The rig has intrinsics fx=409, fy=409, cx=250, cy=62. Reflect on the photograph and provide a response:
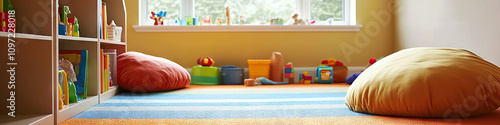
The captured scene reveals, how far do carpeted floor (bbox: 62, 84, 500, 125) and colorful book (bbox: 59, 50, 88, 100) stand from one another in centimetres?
10

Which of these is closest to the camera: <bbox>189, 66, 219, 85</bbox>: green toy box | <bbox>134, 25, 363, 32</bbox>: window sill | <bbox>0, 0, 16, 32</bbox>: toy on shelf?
<bbox>0, 0, 16, 32</bbox>: toy on shelf

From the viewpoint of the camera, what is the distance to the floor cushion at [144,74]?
8.14 feet

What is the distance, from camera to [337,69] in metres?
3.48

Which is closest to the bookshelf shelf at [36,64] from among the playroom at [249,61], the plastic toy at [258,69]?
the playroom at [249,61]

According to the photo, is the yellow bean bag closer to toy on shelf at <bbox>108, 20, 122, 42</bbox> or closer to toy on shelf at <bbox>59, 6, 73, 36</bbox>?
toy on shelf at <bbox>59, 6, 73, 36</bbox>

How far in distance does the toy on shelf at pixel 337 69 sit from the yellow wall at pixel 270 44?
17 cm

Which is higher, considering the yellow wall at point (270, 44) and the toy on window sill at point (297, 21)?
the toy on window sill at point (297, 21)

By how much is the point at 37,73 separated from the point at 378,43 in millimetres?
2981

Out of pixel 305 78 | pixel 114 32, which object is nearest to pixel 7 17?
pixel 114 32

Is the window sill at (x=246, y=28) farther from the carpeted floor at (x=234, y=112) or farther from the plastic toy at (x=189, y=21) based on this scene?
the carpeted floor at (x=234, y=112)

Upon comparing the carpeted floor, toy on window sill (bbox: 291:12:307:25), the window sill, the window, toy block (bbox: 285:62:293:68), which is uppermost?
the window

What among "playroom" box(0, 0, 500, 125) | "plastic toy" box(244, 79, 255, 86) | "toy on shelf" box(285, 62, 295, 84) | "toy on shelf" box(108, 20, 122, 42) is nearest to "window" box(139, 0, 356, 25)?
"playroom" box(0, 0, 500, 125)

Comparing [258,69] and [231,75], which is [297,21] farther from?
[231,75]

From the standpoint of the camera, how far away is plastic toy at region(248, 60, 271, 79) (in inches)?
134
